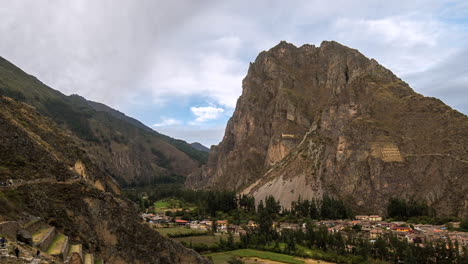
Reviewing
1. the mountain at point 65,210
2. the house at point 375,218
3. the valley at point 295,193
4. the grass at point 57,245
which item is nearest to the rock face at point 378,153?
the valley at point 295,193

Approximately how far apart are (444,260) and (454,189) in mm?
52827

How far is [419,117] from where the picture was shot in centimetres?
12612

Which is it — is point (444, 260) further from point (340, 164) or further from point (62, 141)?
point (340, 164)

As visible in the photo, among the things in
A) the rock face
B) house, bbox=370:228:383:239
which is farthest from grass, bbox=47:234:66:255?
the rock face

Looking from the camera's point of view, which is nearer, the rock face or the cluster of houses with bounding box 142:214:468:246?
the cluster of houses with bounding box 142:214:468:246

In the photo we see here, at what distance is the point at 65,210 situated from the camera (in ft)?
104

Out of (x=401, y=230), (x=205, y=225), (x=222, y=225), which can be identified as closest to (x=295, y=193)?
(x=222, y=225)

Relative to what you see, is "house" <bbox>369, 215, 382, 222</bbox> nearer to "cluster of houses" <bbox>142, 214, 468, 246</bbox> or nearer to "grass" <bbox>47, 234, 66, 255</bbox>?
"cluster of houses" <bbox>142, 214, 468, 246</bbox>

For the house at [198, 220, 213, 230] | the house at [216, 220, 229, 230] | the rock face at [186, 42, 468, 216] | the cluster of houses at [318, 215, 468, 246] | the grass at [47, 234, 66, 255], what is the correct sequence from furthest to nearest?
1. the rock face at [186, 42, 468, 216]
2. the house at [216, 220, 229, 230]
3. the house at [198, 220, 213, 230]
4. the cluster of houses at [318, 215, 468, 246]
5. the grass at [47, 234, 66, 255]

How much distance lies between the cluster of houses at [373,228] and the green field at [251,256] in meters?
14.3

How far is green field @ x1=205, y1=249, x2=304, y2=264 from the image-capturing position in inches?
2714

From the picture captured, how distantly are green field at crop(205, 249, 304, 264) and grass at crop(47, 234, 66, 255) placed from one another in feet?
137

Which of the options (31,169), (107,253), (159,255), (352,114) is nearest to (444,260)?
(159,255)

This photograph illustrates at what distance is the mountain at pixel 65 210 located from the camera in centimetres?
2842
